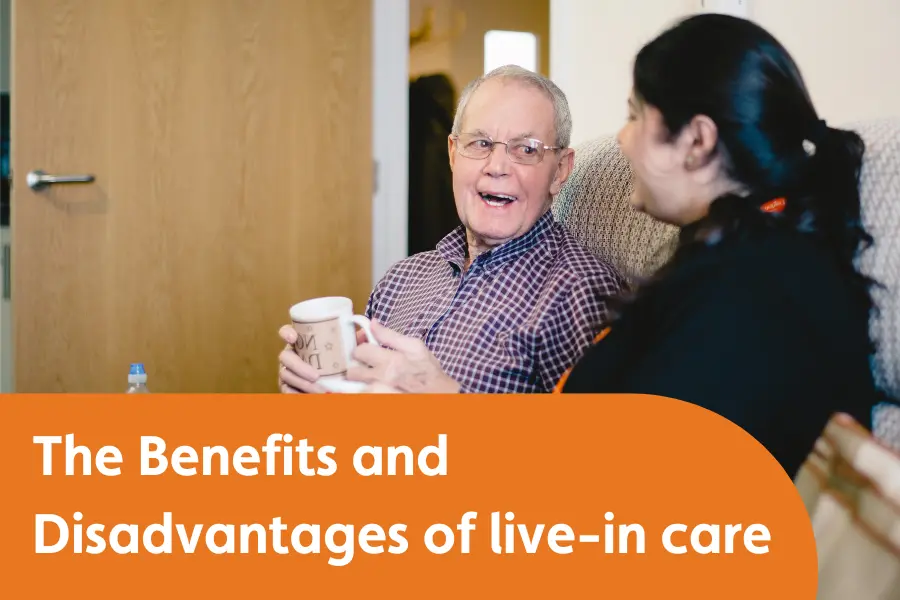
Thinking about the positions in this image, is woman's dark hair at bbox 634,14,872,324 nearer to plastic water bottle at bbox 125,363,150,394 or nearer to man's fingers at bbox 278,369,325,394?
man's fingers at bbox 278,369,325,394

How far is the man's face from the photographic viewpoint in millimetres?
1297

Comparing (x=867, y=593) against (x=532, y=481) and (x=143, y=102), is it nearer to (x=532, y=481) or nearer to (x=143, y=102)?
(x=532, y=481)

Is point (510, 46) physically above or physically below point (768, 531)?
above

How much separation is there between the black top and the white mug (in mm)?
336

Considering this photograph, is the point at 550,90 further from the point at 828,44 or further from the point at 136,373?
the point at 136,373

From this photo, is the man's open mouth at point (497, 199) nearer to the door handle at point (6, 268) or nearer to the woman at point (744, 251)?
the woman at point (744, 251)

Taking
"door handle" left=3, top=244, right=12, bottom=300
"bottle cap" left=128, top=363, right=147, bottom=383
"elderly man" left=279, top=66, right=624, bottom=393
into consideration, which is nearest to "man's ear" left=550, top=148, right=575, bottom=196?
"elderly man" left=279, top=66, right=624, bottom=393

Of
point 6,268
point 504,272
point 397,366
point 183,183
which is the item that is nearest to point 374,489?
point 397,366

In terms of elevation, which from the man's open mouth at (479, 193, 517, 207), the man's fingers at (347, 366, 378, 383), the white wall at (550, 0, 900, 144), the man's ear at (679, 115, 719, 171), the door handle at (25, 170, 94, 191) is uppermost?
the white wall at (550, 0, 900, 144)

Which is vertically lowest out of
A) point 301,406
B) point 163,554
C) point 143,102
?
point 163,554

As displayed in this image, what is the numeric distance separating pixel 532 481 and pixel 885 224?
415 millimetres

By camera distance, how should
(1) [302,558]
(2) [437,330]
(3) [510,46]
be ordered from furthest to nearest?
(3) [510,46], (2) [437,330], (1) [302,558]

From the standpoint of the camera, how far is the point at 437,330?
1.25 metres

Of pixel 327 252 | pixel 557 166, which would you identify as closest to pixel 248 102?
pixel 327 252
